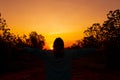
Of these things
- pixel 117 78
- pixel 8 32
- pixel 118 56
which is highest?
pixel 8 32

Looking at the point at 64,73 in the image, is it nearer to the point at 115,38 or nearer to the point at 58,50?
the point at 58,50

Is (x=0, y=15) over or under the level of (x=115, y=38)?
over

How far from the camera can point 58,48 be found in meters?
5.45

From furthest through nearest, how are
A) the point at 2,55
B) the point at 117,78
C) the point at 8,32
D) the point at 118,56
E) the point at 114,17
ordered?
the point at 8,32 → the point at 114,17 → the point at 2,55 → the point at 118,56 → the point at 117,78

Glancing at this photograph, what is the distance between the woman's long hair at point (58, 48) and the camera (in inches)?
214

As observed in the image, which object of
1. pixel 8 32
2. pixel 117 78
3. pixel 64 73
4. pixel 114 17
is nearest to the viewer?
pixel 64 73

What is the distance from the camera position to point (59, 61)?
5496 millimetres

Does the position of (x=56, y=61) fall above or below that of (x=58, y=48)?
below

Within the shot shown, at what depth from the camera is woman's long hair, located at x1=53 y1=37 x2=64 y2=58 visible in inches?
214

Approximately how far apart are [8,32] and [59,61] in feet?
100

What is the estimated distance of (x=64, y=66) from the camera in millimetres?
5520

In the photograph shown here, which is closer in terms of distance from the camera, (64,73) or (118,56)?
(64,73)

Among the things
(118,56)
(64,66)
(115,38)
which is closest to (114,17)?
(115,38)

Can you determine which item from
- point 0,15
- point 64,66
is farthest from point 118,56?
point 64,66
